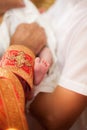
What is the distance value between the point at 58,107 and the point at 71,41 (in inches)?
9.1

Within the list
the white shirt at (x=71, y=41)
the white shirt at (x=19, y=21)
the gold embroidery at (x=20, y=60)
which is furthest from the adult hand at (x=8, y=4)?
the gold embroidery at (x=20, y=60)

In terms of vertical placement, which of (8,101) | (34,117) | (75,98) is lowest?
(34,117)

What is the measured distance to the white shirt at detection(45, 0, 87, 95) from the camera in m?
0.77

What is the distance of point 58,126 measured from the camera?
81 centimetres

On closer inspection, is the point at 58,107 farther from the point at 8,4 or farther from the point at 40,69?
the point at 8,4

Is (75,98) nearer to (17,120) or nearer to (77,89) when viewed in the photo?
(77,89)

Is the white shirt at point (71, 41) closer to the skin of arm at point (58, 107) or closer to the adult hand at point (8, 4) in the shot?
the skin of arm at point (58, 107)

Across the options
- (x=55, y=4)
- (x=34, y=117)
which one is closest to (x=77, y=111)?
(x=34, y=117)

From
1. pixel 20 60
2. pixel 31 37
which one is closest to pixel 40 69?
pixel 20 60

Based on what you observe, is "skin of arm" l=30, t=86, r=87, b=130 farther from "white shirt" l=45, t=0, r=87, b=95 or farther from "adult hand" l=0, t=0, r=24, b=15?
"adult hand" l=0, t=0, r=24, b=15

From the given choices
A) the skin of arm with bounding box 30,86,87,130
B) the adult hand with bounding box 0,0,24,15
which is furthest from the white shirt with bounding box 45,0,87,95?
the adult hand with bounding box 0,0,24,15

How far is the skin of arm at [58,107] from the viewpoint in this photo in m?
0.77

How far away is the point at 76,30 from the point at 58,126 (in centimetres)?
32

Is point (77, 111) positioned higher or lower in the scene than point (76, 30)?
lower
